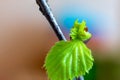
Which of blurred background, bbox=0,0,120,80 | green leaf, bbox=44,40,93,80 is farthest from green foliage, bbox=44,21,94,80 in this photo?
blurred background, bbox=0,0,120,80

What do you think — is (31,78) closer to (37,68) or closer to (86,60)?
(37,68)

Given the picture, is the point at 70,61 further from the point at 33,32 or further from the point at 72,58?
the point at 33,32

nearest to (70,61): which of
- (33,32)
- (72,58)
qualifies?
(72,58)

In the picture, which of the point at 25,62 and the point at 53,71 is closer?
the point at 53,71

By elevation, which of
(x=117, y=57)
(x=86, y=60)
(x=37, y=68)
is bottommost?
(x=117, y=57)

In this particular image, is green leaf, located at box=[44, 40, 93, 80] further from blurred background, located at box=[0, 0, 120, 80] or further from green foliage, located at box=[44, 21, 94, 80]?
blurred background, located at box=[0, 0, 120, 80]

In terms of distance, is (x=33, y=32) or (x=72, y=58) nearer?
(x=72, y=58)

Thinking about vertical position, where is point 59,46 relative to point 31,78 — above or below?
above

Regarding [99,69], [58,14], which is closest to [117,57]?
[99,69]
